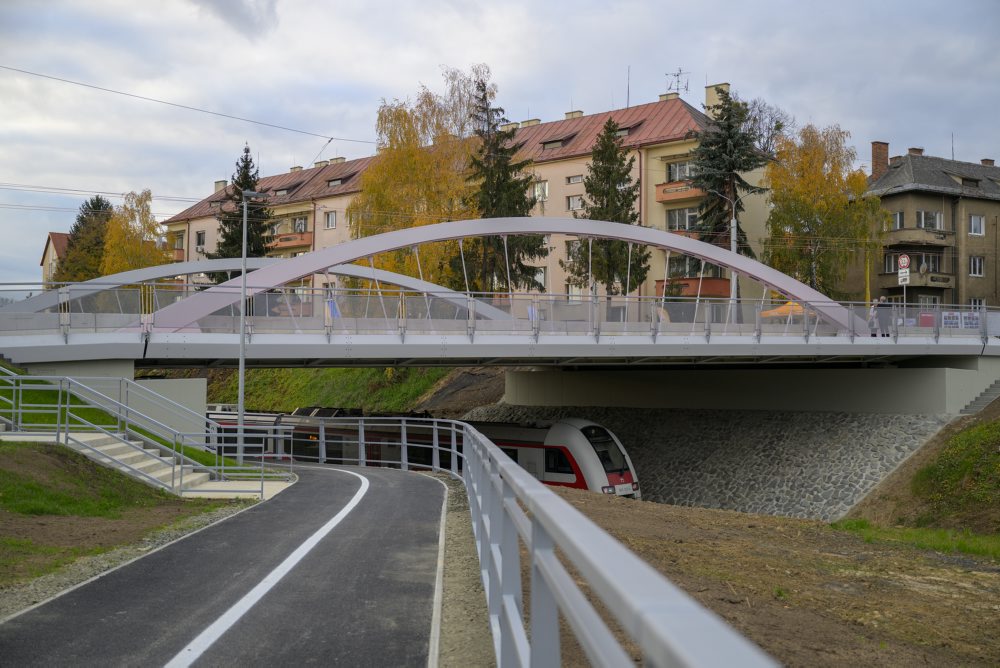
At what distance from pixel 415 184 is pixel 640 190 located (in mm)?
15113

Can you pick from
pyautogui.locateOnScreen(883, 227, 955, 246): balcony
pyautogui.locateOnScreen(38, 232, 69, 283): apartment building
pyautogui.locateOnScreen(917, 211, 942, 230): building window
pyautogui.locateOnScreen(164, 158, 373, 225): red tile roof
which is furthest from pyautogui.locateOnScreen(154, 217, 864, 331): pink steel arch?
pyautogui.locateOnScreen(38, 232, 69, 283): apartment building

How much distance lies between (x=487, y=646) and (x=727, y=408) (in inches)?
1271

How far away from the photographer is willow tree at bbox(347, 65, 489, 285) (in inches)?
1868

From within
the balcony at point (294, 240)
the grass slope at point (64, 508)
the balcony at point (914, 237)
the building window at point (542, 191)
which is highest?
the building window at point (542, 191)

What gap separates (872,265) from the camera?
56812 millimetres

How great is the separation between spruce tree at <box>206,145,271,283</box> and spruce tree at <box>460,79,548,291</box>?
754 inches

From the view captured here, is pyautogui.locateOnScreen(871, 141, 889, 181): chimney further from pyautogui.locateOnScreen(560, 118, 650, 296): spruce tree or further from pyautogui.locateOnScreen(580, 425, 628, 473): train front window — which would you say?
pyautogui.locateOnScreen(580, 425, 628, 473): train front window

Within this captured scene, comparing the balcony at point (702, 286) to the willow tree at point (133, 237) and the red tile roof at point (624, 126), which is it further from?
the willow tree at point (133, 237)

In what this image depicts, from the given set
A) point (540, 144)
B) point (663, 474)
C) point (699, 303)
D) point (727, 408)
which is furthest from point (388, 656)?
point (540, 144)

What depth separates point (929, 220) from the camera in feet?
198

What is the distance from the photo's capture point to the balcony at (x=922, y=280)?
58.1 metres

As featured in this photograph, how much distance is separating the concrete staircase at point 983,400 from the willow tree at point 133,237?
52520 mm

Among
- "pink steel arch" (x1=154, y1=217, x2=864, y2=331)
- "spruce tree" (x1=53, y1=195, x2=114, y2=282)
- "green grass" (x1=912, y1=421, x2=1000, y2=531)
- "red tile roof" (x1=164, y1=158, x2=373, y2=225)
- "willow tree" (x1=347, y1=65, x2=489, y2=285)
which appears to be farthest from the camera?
"spruce tree" (x1=53, y1=195, x2=114, y2=282)

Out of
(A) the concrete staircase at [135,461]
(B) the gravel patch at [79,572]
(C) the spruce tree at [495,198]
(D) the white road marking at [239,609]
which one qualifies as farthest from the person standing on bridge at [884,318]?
(B) the gravel patch at [79,572]
